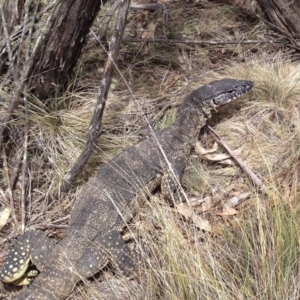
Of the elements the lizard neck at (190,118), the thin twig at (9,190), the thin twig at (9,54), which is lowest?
the thin twig at (9,190)

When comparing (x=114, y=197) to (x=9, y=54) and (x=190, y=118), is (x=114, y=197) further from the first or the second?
(x=9, y=54)

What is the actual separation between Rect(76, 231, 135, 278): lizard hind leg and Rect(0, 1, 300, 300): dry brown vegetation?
126 mm

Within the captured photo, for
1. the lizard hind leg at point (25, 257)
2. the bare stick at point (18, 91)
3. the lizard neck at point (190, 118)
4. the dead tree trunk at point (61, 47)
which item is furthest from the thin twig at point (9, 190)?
the lizard neck at point (190, 118)

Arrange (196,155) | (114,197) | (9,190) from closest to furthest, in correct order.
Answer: (114,197)
(9,190)
(196,155)

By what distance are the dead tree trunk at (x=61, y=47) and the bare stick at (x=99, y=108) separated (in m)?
0.79

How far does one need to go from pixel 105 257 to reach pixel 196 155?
1644 mm

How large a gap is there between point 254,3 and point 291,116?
230 cm

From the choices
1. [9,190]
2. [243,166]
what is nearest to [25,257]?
[9,190]

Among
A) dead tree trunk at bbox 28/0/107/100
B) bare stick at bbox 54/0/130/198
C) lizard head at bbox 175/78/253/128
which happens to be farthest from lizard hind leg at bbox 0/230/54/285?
lizard head at bbox 175/78/253/128

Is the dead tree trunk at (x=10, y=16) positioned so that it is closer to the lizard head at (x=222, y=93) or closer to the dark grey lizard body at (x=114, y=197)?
the dark grey lizard body at (x=114, y=197)

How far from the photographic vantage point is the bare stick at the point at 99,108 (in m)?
4.14

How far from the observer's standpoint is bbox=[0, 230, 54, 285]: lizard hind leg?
4254mm

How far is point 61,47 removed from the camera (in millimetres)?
5039

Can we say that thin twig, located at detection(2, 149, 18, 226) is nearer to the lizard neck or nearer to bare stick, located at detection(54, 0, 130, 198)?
bare stick, located at detection(54, 0, 130, 198)
